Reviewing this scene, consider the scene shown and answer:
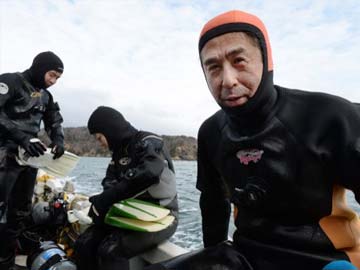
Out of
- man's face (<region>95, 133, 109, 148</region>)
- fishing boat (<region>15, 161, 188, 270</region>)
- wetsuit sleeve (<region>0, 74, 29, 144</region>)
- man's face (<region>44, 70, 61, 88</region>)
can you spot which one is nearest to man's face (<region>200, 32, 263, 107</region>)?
fishing boat (<region>15, 161, 188, 270</region>)

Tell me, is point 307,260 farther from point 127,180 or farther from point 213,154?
point 127,180

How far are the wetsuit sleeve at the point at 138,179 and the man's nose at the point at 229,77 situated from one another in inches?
58.4

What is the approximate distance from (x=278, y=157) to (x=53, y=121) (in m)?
3.76

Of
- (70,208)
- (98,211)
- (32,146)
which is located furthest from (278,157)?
(70,208)

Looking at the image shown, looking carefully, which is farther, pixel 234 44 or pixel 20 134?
pixel 20 134

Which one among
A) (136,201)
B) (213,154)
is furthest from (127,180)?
(213,154)

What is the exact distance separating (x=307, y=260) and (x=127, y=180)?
1.72 m

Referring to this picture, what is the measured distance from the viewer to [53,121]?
445 cm

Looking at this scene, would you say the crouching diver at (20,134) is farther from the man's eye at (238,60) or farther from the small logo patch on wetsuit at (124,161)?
the man's eye at (238,60)

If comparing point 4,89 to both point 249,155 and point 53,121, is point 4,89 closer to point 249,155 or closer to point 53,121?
point 53,121

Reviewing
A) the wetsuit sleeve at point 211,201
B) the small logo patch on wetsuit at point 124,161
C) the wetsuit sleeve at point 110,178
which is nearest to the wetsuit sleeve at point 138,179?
the small logo patch on wetsuit at point 124,161

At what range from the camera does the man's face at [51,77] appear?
13.0 feet

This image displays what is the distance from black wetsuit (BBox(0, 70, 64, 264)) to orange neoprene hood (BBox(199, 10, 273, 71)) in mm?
2870

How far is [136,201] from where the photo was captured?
2926 millimetres
